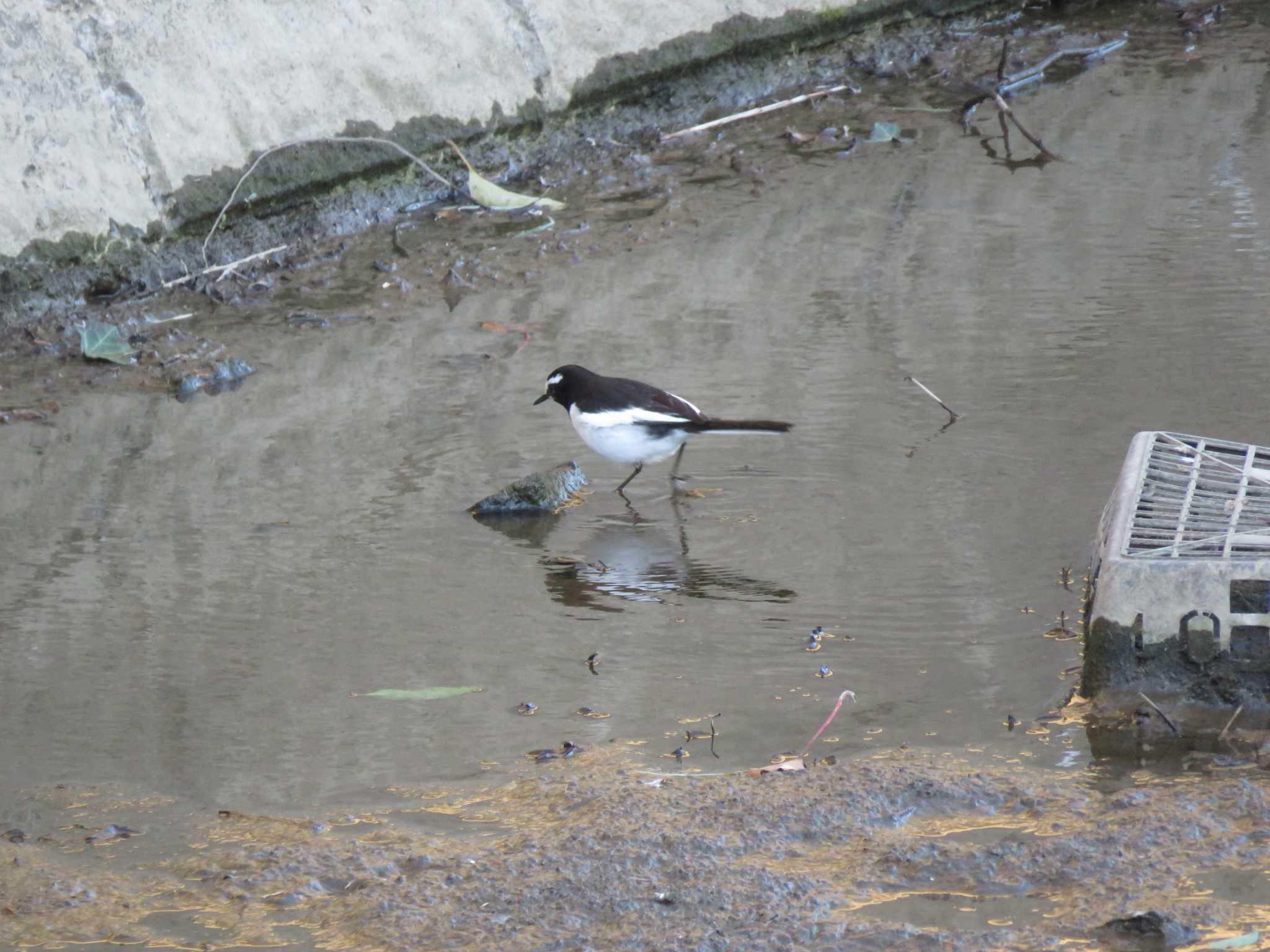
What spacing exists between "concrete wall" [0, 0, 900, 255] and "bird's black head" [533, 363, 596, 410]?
268 centimetres

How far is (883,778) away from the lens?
10.3 feet

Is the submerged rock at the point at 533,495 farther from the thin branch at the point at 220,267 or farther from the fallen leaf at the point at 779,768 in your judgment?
the thin branch at the point at 220,267

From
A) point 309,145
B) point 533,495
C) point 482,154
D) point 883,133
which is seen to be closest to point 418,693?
point 533,495

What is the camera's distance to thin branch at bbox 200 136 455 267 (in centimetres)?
704

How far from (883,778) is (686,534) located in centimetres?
157

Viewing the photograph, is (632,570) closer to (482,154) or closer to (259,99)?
(259,99)

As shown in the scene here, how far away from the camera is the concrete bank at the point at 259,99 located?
668 cm

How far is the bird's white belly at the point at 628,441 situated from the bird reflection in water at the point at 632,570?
0.17 meters

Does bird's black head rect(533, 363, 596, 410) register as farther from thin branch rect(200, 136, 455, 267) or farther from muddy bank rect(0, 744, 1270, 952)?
thin branch rect(200, 136, 455, 267)

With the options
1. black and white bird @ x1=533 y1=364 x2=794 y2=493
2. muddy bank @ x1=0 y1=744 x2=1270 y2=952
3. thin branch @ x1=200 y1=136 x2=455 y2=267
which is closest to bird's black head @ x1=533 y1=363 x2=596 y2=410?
black and white bird @ x1=533 y1=364 x2=794 y2=493

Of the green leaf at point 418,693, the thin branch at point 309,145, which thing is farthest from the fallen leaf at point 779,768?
the thin branch at point 309,145

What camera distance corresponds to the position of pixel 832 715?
3.45 metres

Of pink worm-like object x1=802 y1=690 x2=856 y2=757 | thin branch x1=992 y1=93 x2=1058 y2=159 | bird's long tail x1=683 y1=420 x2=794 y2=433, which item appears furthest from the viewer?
thin branch x1=992 y1=93 x2=1058 y2=159

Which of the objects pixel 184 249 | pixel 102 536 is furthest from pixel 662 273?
pixel 102 536
